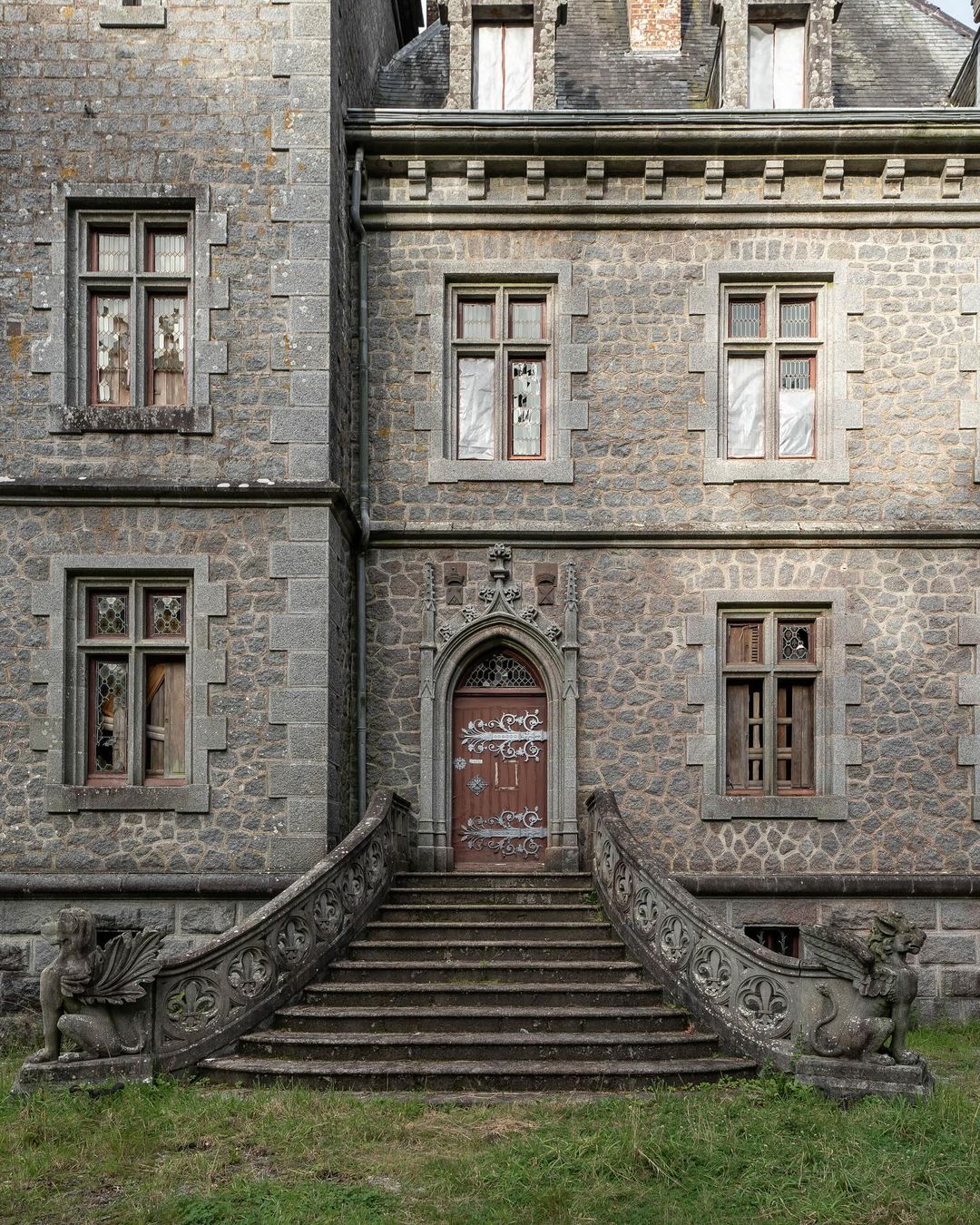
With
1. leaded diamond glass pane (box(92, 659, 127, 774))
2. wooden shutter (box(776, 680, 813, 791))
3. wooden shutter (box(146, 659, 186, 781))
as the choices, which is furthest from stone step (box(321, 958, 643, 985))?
wooden shutter (box(776, 680, 813, 791))

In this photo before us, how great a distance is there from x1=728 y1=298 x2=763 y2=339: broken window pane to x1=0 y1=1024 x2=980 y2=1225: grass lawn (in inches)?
285

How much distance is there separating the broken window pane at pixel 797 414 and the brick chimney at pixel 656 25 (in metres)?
4.42

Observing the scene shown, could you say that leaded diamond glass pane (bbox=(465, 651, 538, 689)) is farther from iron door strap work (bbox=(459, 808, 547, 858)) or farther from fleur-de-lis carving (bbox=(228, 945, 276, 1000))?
fleur-de-lis carving (bbox=(228, 945, 276, 1000))

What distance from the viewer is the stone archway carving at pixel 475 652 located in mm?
11125

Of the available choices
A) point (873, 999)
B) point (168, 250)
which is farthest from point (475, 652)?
point (873, 999)

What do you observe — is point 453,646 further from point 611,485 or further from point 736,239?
point 736,239

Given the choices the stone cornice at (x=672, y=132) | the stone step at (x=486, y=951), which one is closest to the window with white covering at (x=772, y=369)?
the stone cornice at (x=672, y=132)

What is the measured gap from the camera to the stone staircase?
7.30m

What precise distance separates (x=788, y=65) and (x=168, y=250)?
6.53 metres

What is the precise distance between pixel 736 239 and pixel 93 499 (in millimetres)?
6568

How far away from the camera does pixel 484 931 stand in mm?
9430

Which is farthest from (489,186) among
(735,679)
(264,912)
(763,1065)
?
(763,1065)

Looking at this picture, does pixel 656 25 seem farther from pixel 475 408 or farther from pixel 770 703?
pixel 770 703

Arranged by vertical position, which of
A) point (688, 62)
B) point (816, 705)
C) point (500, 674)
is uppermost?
point (688, 62)
